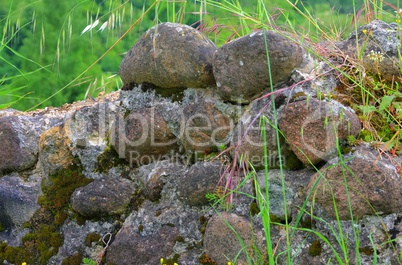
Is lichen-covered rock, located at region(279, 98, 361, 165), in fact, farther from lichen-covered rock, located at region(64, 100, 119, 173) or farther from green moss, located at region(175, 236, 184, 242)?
lichen-covered rock, located at region(64, 100, 119, 173)

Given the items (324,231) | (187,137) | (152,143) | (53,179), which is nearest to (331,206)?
(324,231)

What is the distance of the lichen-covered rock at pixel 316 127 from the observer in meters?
1.90

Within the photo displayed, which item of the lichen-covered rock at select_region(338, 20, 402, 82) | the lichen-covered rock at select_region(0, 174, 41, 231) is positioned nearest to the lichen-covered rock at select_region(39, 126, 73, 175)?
the lichen-covered rock at select_region(0, 174, 41, 231)

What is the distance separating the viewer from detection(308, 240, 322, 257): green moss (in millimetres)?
1843

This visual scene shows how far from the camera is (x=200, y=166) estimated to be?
2123mm

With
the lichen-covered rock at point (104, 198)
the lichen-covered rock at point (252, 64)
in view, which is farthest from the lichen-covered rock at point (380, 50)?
the lichen-covered rock at point (104, 198)

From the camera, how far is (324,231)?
6.10ft

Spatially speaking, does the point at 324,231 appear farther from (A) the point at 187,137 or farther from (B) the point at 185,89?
(B) the point at 185,89

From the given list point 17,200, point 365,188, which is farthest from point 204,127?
point 17,200

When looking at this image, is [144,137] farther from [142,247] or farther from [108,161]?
[142,247]

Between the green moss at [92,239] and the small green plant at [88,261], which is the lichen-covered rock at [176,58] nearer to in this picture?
the green moss at [92,239]

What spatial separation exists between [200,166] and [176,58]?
50cm

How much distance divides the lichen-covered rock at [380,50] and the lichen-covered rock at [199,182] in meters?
0.75

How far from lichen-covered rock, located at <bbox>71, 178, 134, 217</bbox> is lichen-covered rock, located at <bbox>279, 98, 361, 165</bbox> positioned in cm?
78
